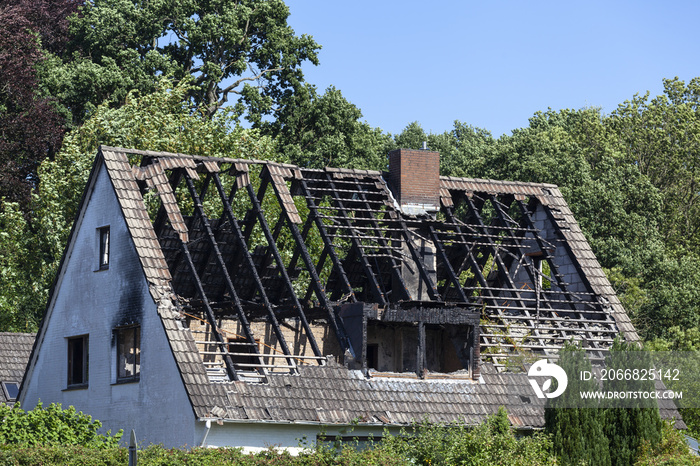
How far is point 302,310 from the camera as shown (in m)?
29.7

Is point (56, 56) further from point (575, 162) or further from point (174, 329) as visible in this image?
point (174, 329)

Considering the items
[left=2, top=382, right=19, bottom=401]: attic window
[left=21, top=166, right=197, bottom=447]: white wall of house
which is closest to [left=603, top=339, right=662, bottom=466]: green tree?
[left=21, top=166, right=197, bottom=447]: white wall of house

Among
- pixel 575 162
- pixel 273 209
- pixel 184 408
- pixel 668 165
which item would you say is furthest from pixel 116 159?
pixel 668 165

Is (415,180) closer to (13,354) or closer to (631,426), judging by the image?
(631,426)

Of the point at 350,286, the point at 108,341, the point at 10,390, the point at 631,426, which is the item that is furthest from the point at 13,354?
the point at 631,426

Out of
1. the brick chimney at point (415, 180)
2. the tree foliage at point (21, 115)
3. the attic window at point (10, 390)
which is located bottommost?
the attic window at point (10, 390)

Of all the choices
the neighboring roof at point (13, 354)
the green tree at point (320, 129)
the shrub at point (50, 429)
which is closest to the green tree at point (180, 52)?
the green tree at point (320, 129)

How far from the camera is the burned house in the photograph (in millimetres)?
27531

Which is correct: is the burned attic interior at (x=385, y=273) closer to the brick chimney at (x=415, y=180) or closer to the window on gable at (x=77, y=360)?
the brick chimney at (x=415, y=180)

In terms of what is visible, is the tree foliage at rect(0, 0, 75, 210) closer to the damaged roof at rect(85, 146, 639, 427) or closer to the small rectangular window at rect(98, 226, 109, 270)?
the damaged roof at rect(85, 146, 639, 427)

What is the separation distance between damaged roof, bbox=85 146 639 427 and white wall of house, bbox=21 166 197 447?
0.70 metres

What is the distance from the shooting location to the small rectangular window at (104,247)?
3061cm

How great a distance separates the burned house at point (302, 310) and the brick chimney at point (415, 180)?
4 cm

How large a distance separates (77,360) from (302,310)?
263 inches
